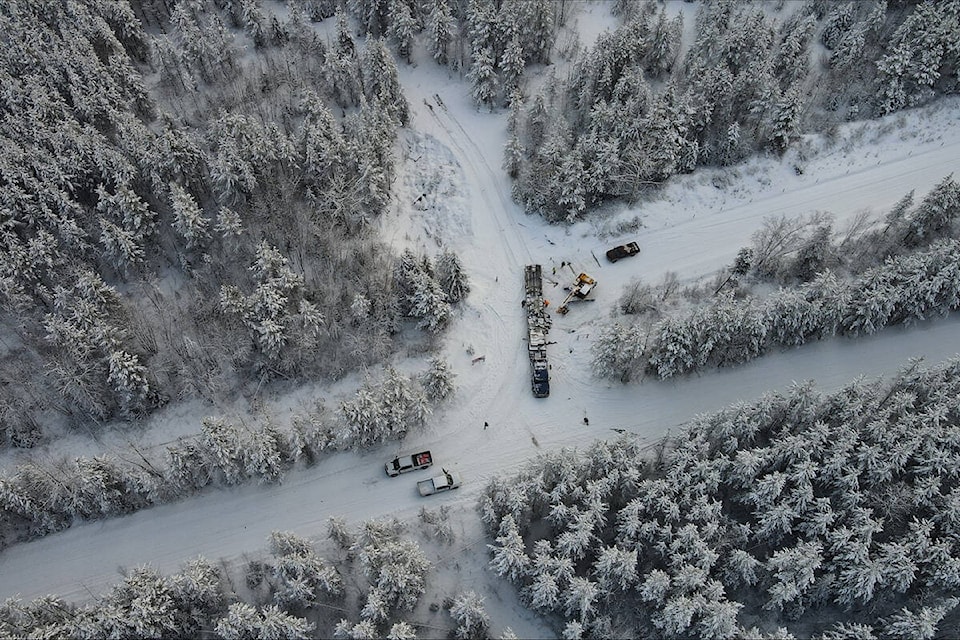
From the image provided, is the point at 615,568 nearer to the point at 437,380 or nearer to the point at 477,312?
the point at 437,380

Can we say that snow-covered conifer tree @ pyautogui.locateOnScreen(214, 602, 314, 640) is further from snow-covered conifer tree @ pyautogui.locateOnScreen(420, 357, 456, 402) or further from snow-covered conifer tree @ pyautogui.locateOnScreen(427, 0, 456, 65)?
snow-covered conifer tree @ pyautogui.locateOnScreen(427, 0, 456, 65)

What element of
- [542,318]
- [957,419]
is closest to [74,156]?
[542,318]

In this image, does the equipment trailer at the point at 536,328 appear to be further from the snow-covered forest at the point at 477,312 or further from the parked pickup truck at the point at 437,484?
the parked pickup truck at the point at 437,484

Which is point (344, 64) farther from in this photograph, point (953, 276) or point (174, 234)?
point (953, 276)

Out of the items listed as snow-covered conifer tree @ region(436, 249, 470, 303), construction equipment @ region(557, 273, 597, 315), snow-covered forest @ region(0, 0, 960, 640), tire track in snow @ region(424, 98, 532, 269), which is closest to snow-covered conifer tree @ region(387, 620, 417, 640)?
snow-covered forest @ region(0, 0, 960, 640)

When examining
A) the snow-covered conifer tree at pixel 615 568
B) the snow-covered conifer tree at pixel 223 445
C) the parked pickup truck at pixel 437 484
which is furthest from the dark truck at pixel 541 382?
the snow-covered conifer tree at pixel 223 445

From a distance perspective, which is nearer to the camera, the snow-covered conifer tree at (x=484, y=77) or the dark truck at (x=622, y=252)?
the dark truck at (x=622, y=252)
